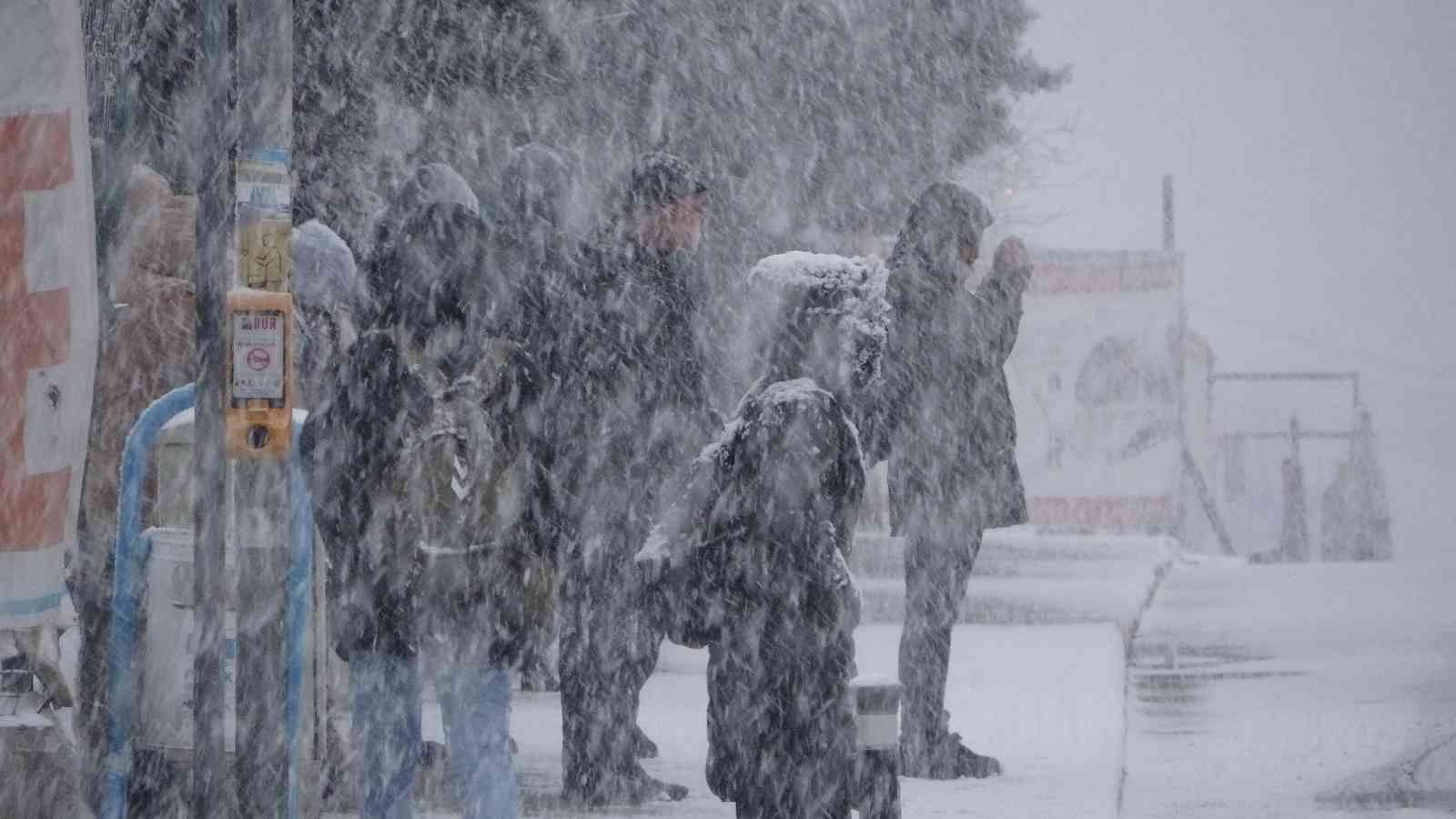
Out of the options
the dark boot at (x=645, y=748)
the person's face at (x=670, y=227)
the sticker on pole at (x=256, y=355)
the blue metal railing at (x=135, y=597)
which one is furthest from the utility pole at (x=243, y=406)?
the dark boot at (x=645, y=748)

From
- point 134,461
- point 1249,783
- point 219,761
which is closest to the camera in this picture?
point 219,761

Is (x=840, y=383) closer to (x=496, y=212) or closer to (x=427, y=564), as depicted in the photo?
(x=427, y=564)

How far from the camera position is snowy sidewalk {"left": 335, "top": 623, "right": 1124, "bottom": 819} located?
718cm

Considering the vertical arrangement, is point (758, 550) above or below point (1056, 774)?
above

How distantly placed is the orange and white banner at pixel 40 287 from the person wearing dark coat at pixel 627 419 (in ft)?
8.97

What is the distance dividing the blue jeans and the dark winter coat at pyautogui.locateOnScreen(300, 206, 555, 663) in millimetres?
88

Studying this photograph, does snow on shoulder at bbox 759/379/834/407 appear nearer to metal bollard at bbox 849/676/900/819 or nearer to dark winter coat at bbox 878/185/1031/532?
metal bollard at bbox 849/676/900/819

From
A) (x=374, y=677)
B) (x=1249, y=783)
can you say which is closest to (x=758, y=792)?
(x=374, y=677)

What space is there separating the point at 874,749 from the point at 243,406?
1.66 metres

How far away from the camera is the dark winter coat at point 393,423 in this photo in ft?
16.7

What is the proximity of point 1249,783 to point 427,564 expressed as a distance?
13.9 feet

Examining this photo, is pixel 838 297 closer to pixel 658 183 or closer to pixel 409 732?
pixel 409 732

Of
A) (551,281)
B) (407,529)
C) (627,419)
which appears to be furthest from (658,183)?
(407,529)

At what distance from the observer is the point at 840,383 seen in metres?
5.50
